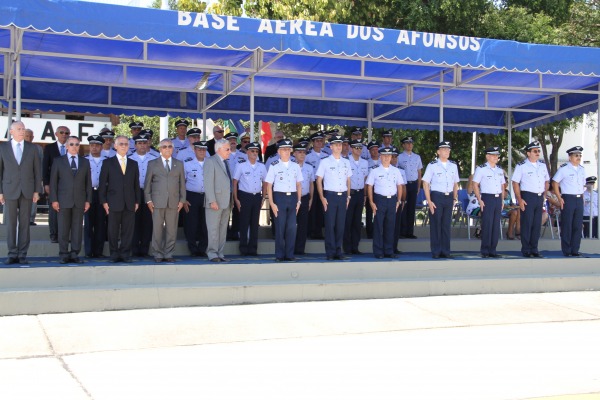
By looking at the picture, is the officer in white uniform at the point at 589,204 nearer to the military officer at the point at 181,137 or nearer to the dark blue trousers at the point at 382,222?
the dark blue trousers at the point at 382,222

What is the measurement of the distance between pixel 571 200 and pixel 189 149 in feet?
21.7

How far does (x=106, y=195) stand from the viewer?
1014 cm

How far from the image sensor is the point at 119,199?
10086 mm

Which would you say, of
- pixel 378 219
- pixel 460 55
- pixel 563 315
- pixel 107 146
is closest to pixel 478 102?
pixel 460 55

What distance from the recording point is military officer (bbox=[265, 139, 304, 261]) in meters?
10.7

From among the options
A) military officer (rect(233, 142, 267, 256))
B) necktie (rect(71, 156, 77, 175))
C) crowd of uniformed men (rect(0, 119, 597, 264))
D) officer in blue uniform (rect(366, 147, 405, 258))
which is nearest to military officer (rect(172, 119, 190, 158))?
crowd of uniformed men (rect(0, 119, 597, 264))

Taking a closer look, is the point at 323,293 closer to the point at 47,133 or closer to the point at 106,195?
the point at 106,195

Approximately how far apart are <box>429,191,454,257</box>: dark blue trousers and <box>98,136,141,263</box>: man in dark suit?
4777mm

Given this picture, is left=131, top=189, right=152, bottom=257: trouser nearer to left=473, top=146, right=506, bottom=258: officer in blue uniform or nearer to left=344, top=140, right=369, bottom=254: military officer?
left=344, top=140, right=369, bottom=254: military officer

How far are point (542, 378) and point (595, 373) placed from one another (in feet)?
2.01

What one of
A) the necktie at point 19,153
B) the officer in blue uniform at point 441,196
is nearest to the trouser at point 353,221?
the officer in blue uniform at point 441,196

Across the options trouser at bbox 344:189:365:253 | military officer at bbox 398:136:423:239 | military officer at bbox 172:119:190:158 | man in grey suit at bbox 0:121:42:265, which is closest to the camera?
man in grey suit at bbox 0:121:42:265

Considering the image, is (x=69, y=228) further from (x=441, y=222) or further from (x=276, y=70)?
(x=441, y=222)

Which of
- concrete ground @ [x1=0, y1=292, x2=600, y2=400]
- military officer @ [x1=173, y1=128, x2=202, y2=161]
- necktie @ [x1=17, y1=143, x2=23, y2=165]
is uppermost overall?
military officer @ [x1=173, y1=128, x2=202, y2=161]
